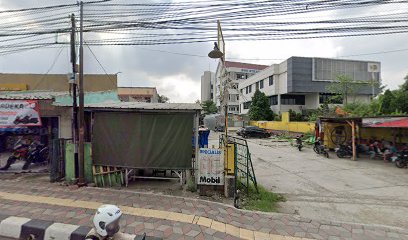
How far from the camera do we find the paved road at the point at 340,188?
6086 millimetres

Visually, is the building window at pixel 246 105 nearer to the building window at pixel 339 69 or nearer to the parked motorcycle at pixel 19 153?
the building window at pixel 339 69

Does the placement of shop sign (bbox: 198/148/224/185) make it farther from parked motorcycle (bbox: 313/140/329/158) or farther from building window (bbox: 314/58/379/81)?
building window (bbox: 314/58/379/81)

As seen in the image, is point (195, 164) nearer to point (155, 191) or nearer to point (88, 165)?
point (155, 191)

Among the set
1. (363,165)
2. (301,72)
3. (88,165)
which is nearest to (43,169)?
(88,165)

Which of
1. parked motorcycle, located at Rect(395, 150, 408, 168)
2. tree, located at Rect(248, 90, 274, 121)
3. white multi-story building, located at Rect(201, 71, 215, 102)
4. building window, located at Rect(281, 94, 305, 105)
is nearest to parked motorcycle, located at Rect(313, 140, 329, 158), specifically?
parked motorcycle, located at Rect(395, 150, 408, 168)

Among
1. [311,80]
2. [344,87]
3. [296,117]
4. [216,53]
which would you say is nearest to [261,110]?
[296,117]

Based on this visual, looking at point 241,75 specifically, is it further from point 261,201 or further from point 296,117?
point 261,201

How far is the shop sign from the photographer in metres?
6.63

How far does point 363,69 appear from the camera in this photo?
4369 cm

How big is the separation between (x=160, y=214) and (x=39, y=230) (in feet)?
6.93

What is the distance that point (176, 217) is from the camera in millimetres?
5090

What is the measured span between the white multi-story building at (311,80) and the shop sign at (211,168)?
120 ft

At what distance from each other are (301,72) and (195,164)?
38.1 metres

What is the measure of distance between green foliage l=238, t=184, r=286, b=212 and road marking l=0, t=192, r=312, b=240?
1.30 metres
